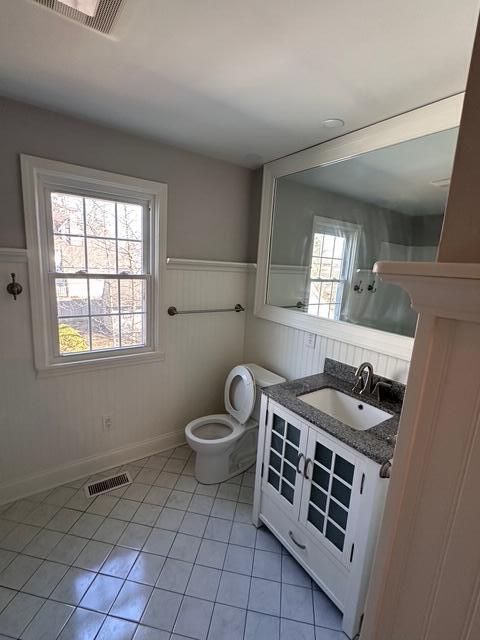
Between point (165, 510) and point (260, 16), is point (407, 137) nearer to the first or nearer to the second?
point (260, 16)

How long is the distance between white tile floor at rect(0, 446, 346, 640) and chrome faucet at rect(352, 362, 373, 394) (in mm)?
1015

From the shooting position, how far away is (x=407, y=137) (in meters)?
1.53

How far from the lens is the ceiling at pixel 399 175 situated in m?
1.51

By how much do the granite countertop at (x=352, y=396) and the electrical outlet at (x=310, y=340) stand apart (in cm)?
15

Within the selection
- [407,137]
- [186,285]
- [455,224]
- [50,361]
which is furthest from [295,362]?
[455,224]

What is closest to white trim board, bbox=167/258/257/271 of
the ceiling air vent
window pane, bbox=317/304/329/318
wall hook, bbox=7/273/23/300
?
window pane, bbox=317/304/329/318

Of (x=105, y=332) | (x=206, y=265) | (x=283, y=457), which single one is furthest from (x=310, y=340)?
(x=105, y=332)

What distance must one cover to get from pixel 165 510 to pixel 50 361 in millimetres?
1194

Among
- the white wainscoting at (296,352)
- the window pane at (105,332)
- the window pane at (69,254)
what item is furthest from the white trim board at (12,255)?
the white wainscoting at (296,352)

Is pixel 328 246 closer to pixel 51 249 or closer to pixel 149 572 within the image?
pixel 51 249

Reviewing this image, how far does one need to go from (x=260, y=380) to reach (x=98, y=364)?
3.73 ft

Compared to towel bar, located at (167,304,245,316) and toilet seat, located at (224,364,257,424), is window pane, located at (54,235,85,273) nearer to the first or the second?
towel bar, located at (167,304,245,316)

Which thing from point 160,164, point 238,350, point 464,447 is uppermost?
point 160,164

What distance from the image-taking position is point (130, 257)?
7.08 ft
